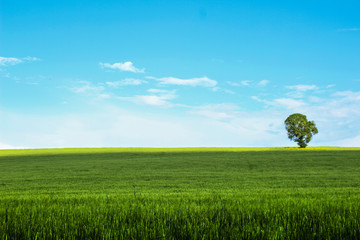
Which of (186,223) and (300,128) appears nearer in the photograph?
(186,223)

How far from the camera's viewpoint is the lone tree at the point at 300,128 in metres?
73.8

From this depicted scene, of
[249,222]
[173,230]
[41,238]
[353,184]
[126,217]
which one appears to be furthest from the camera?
[353,184]

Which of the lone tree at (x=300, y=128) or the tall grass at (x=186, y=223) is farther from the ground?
the lone tree at (x=300, y=128)

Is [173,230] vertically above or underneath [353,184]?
above

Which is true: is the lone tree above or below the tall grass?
above

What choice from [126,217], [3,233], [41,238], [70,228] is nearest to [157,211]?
[126,217]

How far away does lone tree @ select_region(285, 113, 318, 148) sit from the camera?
73838 millimetres

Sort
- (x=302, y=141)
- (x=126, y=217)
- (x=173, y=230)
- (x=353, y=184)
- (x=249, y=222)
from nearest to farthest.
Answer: (x=173, y=230), (x=249, y=222), (x=126, y=217), (x=353, y=184), (x=302, y=141)

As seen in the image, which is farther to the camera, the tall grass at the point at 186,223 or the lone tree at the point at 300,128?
the lone tree at the point at 300,128

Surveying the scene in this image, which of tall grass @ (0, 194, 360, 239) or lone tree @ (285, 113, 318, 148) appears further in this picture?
lone tree @ (285, 113, 318, 148)

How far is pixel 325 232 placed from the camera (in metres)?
3.74

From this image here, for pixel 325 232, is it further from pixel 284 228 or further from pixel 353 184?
pixel 353 184

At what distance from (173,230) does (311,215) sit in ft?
7.71

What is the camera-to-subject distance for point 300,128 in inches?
2938
